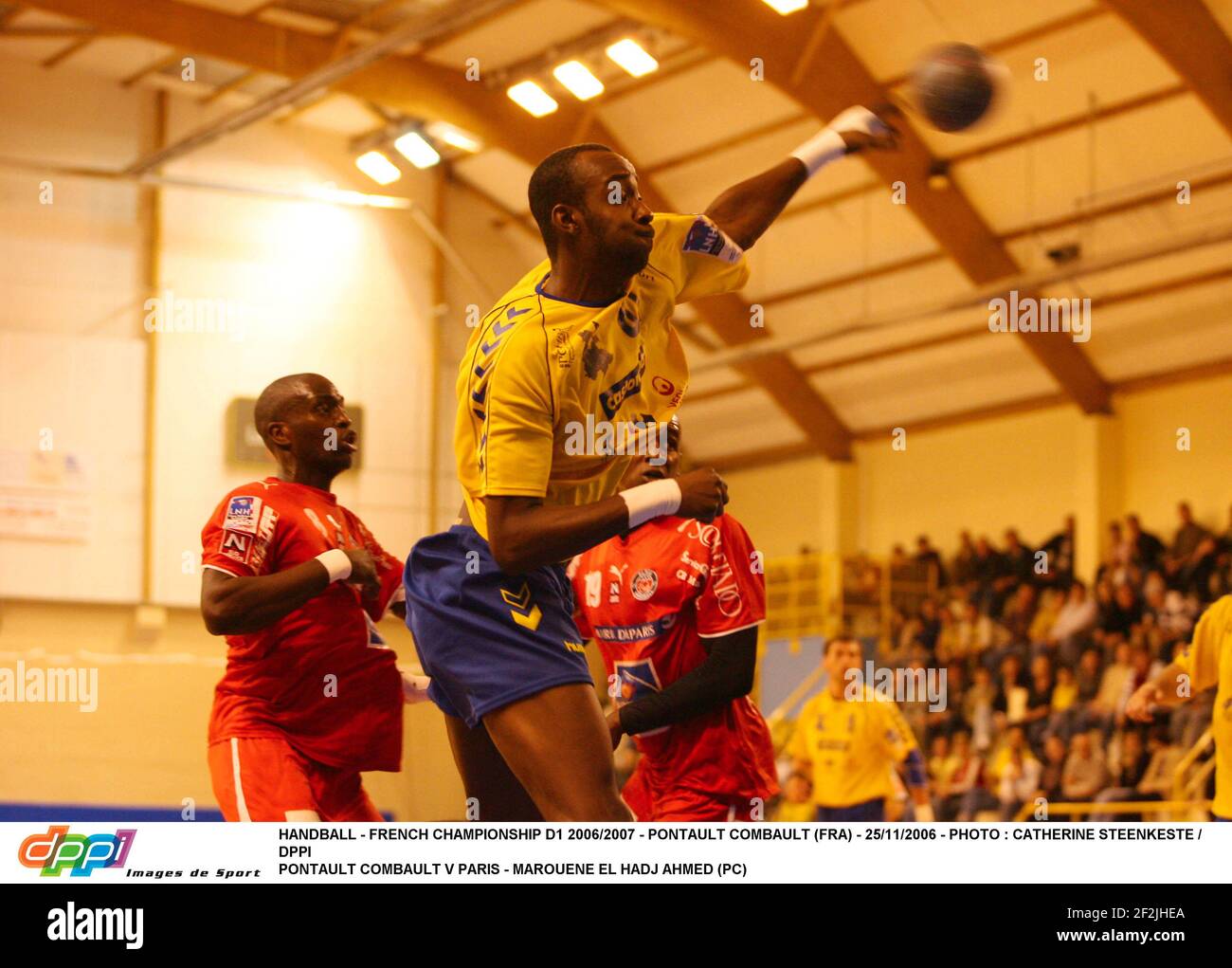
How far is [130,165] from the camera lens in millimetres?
21078

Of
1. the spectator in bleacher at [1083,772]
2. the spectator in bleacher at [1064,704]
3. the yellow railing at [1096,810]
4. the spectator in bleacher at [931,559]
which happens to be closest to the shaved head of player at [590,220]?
the yellow railing at [1096,810]

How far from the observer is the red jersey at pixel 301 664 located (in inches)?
204

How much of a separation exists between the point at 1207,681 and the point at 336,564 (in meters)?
3.11

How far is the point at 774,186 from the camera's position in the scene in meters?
4.92

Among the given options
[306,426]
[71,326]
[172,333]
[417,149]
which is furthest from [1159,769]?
[71,326]

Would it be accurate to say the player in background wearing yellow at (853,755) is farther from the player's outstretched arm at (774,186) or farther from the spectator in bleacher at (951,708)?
the spectator in bleacher at (951,708)

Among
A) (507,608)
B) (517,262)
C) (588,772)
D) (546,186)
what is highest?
(517,262)

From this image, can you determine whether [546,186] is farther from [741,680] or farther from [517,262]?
[517,262]

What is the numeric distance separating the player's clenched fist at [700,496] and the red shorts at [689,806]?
61.4 inches

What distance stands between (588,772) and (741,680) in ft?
4.81

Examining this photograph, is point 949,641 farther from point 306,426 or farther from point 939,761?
point 306,426

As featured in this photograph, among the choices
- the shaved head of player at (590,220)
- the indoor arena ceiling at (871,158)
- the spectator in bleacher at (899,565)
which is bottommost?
the spectator in bleacher at (899,565)

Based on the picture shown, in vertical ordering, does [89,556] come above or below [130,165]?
below
